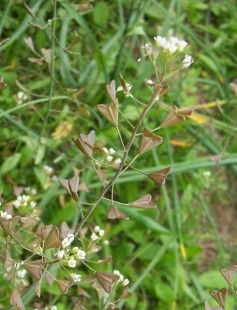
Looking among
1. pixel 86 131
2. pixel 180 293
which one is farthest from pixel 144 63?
pixel 180 293

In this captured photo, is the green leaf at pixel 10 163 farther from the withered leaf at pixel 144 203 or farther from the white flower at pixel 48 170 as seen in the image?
the withered leaf at pixel 144 203

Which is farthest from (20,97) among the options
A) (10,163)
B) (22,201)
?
(22,201)

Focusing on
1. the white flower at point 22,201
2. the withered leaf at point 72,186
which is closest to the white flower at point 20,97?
the white flower at point 22,201

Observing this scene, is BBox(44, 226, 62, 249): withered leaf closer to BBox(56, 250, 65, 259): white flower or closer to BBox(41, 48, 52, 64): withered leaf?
BBox(56, 250, 65, 259): white flower

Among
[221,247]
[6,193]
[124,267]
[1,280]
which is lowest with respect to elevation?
[221,247]

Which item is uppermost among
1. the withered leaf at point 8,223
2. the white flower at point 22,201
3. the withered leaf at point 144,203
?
the withered leaf at point 8,223

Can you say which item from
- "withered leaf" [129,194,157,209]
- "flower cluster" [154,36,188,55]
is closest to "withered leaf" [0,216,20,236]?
"withered leaf" [129,194,157,209]

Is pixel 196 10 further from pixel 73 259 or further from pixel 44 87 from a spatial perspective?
pixel 73 259
